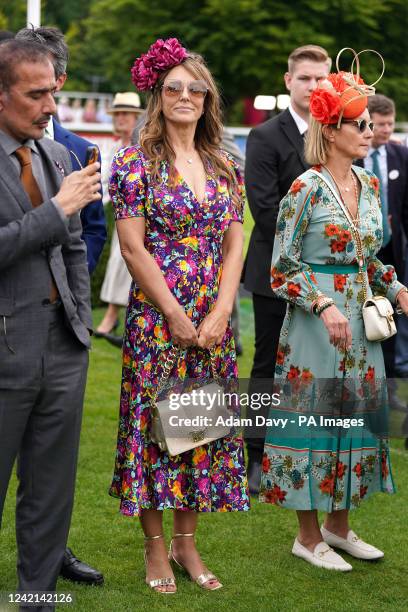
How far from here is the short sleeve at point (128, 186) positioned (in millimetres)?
5043

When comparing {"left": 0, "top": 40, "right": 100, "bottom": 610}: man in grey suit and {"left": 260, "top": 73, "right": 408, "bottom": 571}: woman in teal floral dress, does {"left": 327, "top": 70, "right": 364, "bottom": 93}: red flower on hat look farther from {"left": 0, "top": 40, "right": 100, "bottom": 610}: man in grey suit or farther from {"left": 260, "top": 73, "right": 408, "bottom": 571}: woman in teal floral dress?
{"left": 0, "top": 40, "right": 100, "bottom": 610}: man in grey suit

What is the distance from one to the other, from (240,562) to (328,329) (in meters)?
1.31

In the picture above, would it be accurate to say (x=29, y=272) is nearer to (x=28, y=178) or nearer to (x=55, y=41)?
(x=28, y=178)

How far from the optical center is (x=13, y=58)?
4.06 metres

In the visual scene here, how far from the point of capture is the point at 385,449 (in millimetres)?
5617

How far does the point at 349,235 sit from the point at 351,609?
1742mm

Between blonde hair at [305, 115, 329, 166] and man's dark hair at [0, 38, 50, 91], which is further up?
man's dark hair at [0, 38, 50, 91]

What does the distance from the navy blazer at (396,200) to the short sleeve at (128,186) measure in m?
3.68

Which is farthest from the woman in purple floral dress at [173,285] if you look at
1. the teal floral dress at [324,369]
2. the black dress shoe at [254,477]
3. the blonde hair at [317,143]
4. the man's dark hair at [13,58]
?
the black dress shoe at [254,477]

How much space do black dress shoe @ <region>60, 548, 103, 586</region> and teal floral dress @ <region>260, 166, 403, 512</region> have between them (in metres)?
0.93

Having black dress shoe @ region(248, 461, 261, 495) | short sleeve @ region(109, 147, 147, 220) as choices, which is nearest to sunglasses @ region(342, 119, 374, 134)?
short sleeve @ region(109, 147, 147, 220)

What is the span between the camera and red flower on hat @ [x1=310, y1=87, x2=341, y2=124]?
5.35 m

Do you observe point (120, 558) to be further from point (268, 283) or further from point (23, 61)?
point (23, 61)

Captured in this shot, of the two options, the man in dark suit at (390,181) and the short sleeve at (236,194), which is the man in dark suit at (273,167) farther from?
the man in dark suit at (390,181)
